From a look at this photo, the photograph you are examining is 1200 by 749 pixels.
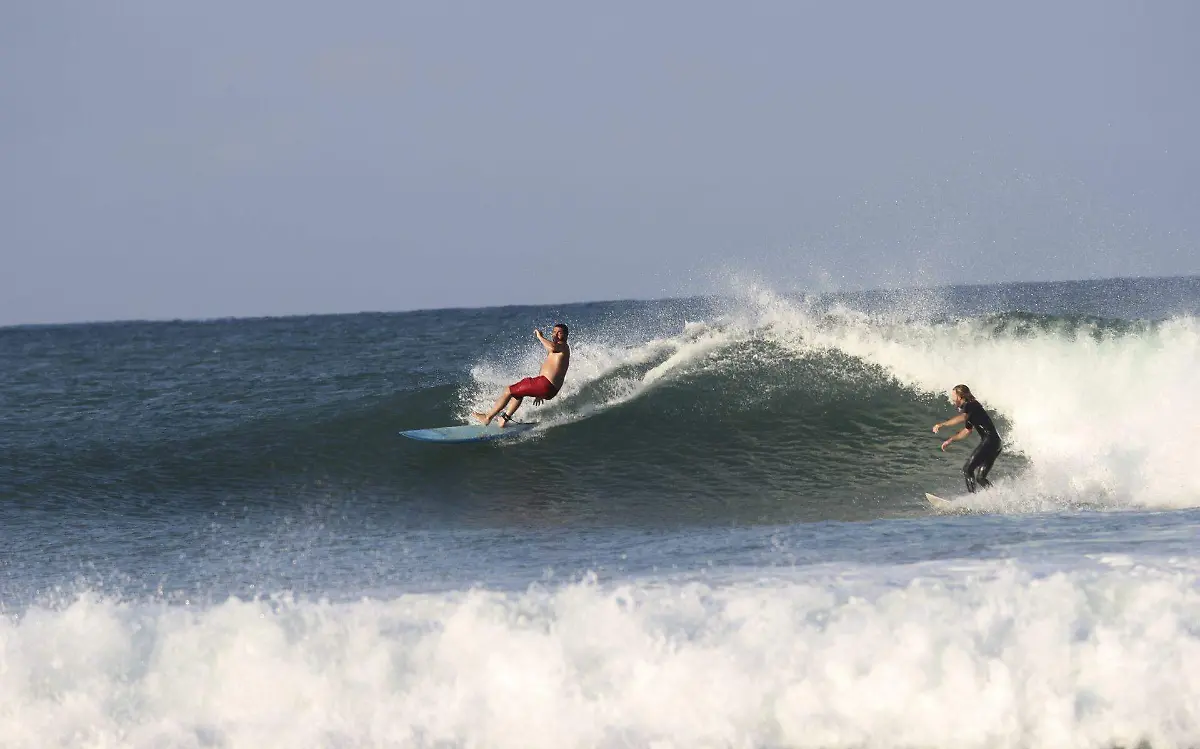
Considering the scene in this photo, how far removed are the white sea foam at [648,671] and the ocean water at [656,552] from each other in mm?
19

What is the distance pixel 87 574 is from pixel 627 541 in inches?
175

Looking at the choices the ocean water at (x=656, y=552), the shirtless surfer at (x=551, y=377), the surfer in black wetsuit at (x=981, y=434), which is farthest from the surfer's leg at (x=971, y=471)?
the shirtless surfer at (x=551, y=377)

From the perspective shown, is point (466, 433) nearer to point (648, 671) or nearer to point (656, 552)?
point (656, 552)

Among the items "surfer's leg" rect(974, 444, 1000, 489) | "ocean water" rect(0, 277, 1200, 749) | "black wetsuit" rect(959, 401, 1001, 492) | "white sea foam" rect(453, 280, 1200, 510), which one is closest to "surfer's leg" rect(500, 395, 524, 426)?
"ocean water" rect(0, 277, 1200, 749)

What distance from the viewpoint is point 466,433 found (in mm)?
14828

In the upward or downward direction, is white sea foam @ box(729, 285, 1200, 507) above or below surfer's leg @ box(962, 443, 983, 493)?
above

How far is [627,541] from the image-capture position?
1003 centimetres

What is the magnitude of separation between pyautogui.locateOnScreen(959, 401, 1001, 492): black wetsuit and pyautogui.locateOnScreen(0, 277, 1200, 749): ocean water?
269mm

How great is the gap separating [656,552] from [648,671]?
3.39 m

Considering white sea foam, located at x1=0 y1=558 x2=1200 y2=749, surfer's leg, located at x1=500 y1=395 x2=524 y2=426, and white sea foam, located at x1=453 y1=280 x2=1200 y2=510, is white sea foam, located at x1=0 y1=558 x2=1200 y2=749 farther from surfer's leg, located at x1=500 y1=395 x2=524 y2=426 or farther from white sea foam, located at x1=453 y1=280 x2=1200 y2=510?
surfer's leg, located at x1=500 y1=395 x2=524 y2=426

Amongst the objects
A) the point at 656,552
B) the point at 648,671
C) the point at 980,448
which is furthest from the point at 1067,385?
the point at 648,671

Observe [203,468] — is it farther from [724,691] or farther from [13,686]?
[724,691]

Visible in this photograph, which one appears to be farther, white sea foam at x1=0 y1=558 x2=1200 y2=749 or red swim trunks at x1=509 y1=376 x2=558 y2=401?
red swim trunks at x1=509 y1=376 x2=558 y2=401

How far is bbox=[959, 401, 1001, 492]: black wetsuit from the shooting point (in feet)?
38.1
